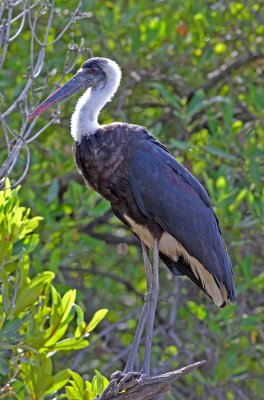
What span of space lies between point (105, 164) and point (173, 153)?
6.36ft

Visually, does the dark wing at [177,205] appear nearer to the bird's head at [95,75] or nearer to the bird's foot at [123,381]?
the bird's head at [95,75]

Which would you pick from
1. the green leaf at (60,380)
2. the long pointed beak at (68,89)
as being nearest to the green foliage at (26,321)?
the green leaf at (60,380)

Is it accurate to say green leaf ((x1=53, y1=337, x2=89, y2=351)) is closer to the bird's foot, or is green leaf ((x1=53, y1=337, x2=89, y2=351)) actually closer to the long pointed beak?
the bird's foot

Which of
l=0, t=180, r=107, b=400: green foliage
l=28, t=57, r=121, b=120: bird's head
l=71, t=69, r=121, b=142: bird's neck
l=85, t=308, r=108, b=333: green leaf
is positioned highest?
l=28, t=57, r=121, b=120: bird's head

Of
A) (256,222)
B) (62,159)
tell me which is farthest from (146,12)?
(256,222)

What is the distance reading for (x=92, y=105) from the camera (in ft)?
20.4

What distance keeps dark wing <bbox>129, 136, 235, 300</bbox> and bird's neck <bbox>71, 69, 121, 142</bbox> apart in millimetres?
344

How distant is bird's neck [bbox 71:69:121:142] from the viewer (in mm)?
6023

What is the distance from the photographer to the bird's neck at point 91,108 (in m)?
6.02

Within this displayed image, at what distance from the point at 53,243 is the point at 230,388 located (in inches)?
62.6


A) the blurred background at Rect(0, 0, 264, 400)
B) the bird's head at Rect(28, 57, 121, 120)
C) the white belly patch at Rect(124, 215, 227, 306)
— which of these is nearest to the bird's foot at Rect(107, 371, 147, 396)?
the white belly patch at Rect(124, 215, 227, 306)

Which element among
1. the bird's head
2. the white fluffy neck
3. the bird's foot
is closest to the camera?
the bird's foot

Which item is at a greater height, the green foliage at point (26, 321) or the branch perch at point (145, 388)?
the green foliage at point (26, 321)

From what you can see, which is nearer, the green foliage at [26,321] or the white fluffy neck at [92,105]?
the green foliage at [26,321]
